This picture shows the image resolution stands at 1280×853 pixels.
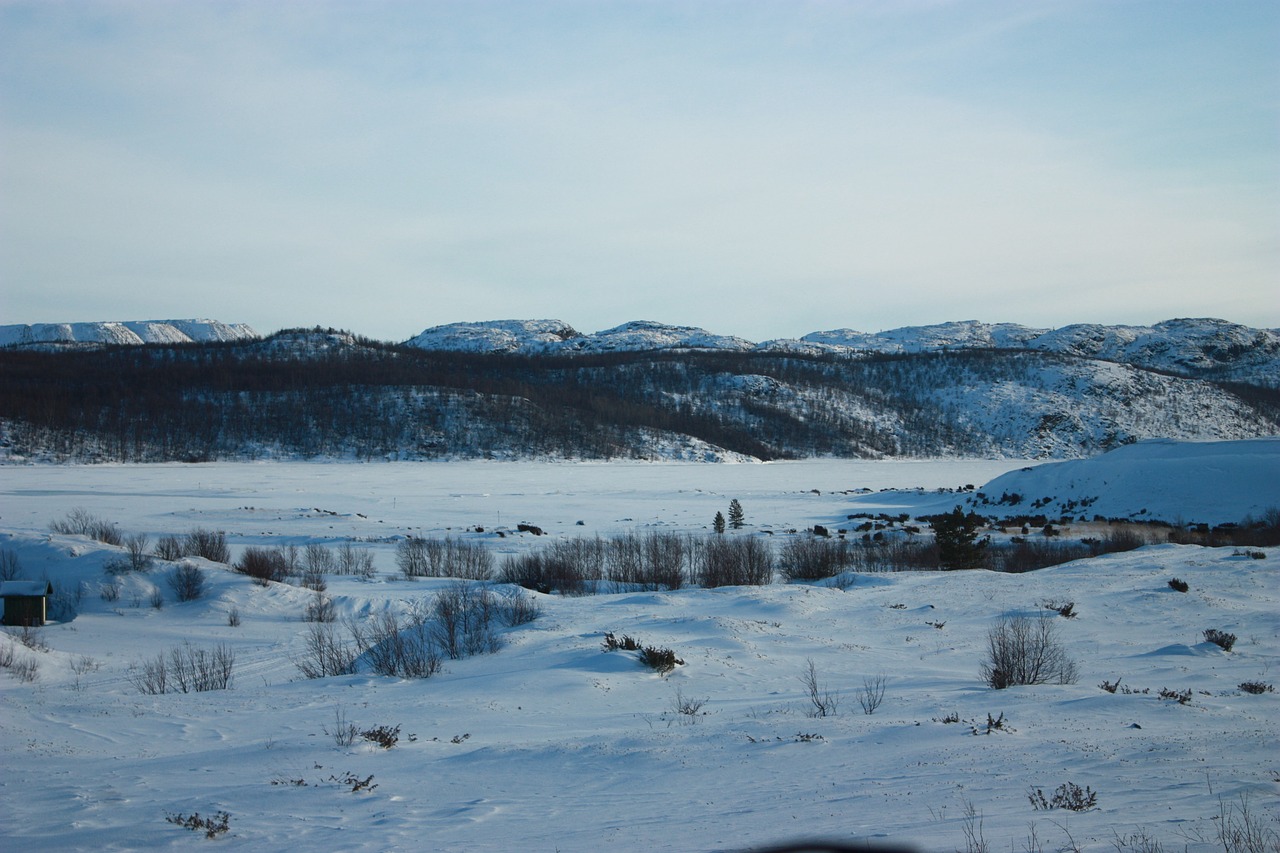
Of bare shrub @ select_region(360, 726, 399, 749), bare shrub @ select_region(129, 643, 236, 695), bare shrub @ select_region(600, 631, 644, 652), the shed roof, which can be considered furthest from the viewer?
the shed roof

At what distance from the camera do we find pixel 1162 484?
41.1 m

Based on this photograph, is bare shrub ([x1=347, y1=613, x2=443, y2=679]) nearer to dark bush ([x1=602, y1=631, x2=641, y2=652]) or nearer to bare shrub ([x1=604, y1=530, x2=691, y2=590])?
dark bush ([x1=602, y1=631, x2=641, y2=652])

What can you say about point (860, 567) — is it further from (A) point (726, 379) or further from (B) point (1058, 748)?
(A) point (726, 379)

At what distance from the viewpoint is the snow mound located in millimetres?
37969

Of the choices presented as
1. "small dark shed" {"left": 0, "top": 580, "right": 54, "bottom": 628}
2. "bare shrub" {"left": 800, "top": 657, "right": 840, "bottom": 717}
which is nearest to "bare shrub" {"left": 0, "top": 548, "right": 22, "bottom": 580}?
"small dark shed" {"left": 0, "top": 580, "right": 54, "bottom": 628}

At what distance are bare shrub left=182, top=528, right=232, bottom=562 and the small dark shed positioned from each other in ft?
22.7

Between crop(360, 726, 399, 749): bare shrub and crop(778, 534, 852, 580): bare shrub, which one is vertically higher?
crop(360, 726, 399, 749): bare shrub

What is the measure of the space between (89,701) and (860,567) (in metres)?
22.1

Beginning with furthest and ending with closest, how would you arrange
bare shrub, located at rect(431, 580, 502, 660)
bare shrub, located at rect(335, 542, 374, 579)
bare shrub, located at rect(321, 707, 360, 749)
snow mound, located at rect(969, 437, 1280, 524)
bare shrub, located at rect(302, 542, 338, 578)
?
snow mound, located at rect(969, 437, 1280, 524), bare shrub, located at rect(335, 542, 374, 579), bare shrub, located at rect(302, 542, 338, 578), bare shrub, located at rect(431, 580, 502, 660), bare shrub, located at rect(321, 707, 360, 749)

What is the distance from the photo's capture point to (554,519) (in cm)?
4112

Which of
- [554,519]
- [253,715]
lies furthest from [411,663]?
[554,519]

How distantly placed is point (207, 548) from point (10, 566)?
17.5 ft

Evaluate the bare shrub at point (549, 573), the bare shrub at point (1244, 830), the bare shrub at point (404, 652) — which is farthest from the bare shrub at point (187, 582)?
the bare shrub at point (1244, 830)

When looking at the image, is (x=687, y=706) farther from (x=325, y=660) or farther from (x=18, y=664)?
(x=18, y=664)
